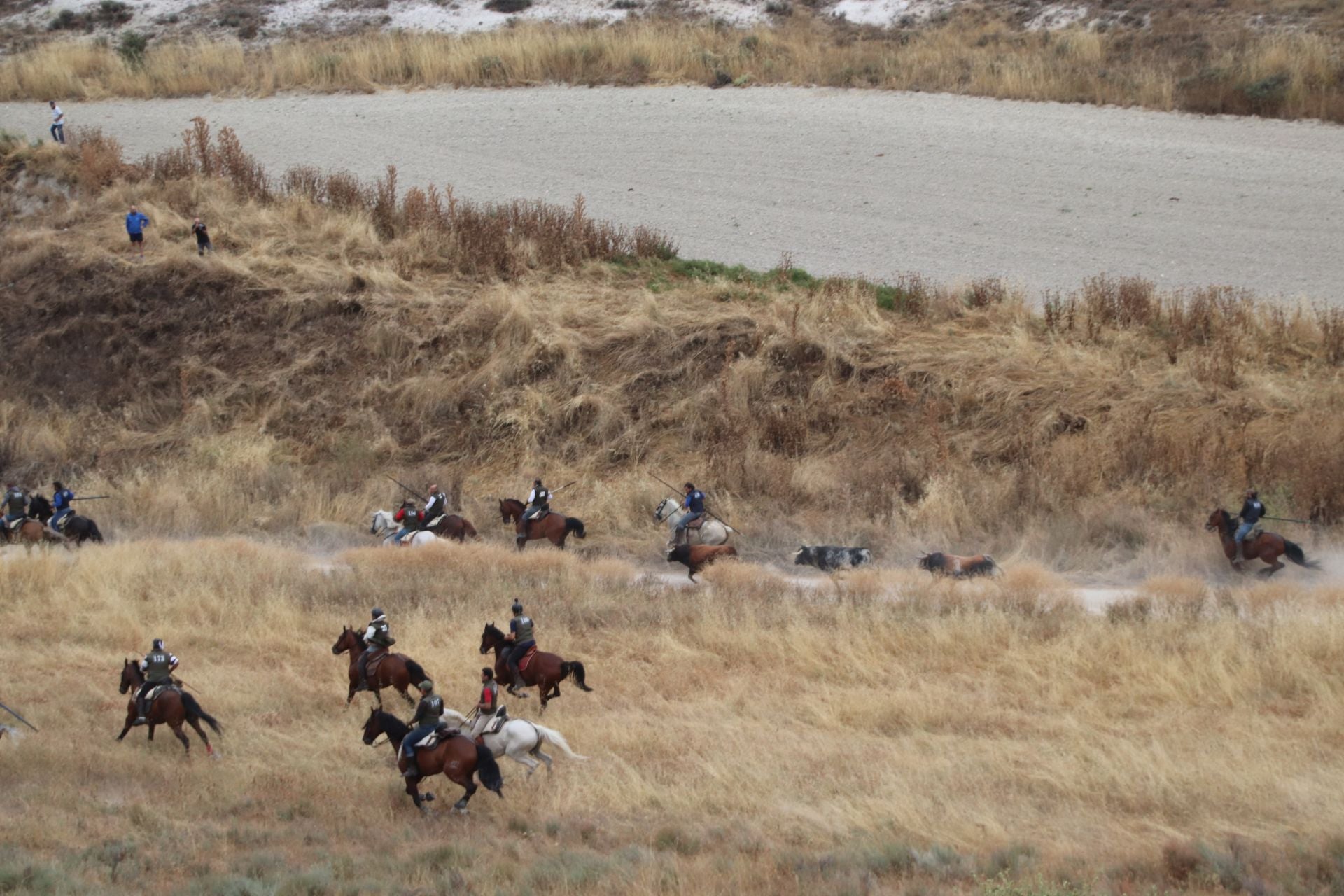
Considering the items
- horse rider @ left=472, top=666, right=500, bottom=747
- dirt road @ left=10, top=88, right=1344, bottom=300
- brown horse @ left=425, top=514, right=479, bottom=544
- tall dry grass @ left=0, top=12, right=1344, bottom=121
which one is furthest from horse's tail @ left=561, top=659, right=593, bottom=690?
tall dry grass @ left=0, top=12, right=1344, bottom=121

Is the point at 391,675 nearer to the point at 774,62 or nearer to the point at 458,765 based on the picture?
the point at 458,765

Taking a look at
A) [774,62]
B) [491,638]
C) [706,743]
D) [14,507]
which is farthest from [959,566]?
[774,62]

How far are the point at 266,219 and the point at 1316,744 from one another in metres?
21.6

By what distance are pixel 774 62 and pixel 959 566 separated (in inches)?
848

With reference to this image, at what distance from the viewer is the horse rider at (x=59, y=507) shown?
19.5m

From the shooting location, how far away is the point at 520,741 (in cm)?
1132

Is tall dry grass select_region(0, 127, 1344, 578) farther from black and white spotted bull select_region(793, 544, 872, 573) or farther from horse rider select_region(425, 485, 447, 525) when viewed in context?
horse rider select_region(425, 485, 447, 525)

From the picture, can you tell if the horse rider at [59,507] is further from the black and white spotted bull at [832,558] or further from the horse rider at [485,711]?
the horse rider at [485,711]

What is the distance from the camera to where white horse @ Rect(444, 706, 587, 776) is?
11320mm

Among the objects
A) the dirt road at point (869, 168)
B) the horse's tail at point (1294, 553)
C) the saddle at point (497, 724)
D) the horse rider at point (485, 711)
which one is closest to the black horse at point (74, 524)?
the dirt road at point (869, 168)

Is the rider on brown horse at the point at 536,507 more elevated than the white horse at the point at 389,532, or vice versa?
the rider on brown horse at the point at 536,507

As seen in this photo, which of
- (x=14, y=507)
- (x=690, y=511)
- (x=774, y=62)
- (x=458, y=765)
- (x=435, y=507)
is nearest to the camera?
(x=458, y=765)

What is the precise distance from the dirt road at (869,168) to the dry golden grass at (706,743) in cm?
989

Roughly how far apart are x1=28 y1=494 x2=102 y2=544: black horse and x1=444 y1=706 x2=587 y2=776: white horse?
1029 cm
